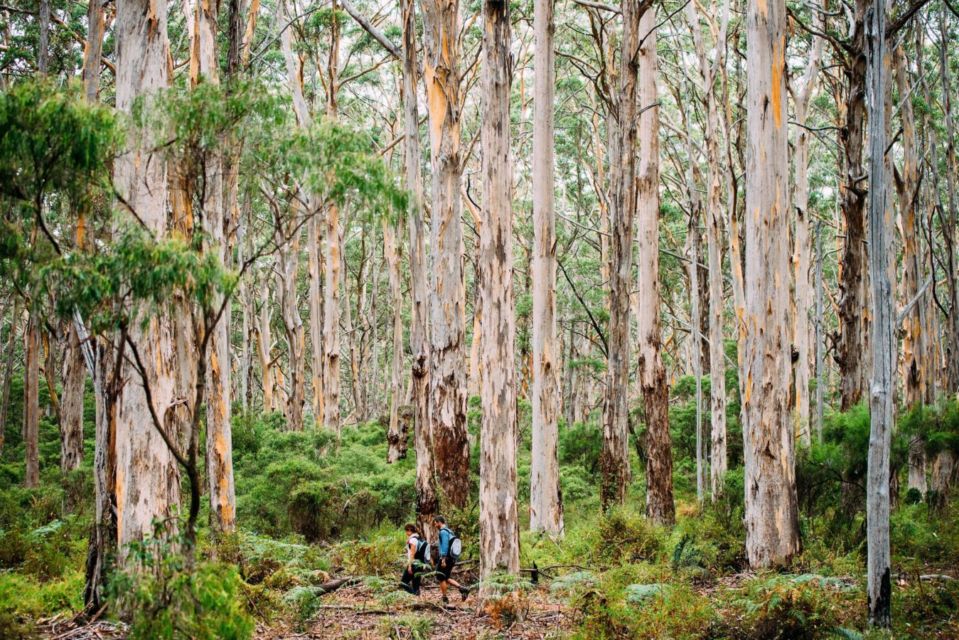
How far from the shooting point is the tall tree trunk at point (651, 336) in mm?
13016

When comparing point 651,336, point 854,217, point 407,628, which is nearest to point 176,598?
point 407,628

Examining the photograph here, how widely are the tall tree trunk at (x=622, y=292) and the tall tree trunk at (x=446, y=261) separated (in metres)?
2.82

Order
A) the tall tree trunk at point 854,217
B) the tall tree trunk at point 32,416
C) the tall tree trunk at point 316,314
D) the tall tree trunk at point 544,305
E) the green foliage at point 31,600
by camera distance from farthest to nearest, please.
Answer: the tall tree trunk at point 316,314, the tall tree trunk at point 32,416, the tall tree trunk at point 544,305, the tall tree trunk at point 854,217, the green foliage at point 31,600

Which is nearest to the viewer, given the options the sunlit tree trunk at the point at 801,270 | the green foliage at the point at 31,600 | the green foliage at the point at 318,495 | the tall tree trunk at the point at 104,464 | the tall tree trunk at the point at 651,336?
the green foliage at the point at 31,600

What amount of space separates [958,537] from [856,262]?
4.66 m

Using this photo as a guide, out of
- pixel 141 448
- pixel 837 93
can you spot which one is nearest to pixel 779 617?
pixel 141 448

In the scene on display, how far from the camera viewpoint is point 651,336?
13367 mm

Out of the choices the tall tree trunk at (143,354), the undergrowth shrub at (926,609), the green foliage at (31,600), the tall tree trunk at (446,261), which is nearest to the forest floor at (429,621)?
the tall tree trunk at (143,354)

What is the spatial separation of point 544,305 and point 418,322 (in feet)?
6.37

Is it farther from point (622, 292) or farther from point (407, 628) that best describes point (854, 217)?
point (407, 628)

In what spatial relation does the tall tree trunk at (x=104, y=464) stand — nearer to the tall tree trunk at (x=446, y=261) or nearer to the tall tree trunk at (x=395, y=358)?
the tall tree trunk at (x=446, y=261)

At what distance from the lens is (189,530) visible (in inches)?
240

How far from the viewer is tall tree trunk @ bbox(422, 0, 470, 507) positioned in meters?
11.5

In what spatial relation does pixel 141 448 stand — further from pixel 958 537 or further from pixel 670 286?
pixel 670 286
